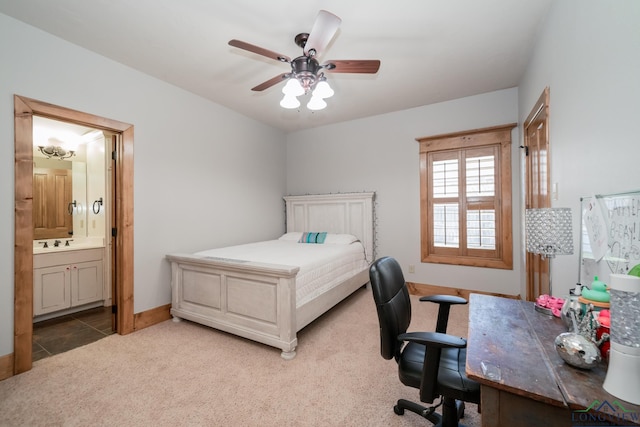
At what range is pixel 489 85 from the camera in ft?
10.4

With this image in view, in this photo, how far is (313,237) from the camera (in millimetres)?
4121

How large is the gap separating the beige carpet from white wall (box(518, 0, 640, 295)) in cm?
145

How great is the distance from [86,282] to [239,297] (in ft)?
7.76

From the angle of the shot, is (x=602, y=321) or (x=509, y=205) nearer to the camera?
(x=602, y=321)

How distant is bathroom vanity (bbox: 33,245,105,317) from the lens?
9.64 ft

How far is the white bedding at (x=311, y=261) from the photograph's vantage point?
2.47 meters

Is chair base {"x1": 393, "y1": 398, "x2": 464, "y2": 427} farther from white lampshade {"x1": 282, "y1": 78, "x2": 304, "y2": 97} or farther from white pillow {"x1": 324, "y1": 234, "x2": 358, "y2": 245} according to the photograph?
white pillow {"x1": 324, "y1": 234, "x2": 358, "y2": 245}

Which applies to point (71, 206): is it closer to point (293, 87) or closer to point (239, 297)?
point (239, 297)

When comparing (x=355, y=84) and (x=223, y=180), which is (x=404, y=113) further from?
(x=223, y=180)

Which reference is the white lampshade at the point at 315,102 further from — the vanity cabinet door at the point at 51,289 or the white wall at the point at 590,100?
the vanity cabinet door at the point at 51,289

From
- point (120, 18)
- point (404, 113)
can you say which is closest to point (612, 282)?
point (120, 18)

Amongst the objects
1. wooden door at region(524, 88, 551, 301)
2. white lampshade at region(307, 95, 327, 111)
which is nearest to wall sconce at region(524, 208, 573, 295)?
wooden door at region(524, 88, 551, 301)

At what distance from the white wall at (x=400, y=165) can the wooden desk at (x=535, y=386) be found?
261 centimetres

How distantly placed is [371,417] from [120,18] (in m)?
3.28
